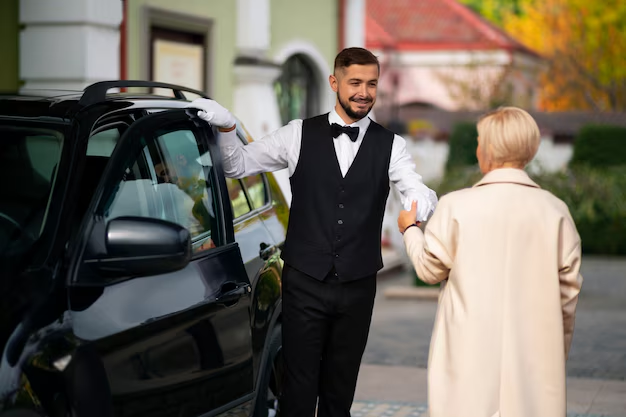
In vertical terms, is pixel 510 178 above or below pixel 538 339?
above

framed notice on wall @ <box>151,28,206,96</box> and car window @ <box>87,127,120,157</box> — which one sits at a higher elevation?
framed notice on wall @ <box>151,28,206,96</box>

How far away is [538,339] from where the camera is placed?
387cm

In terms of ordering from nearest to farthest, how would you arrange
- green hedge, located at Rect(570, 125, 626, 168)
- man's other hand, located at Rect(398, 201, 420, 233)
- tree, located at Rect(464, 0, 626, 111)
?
1. man's other hand, located at Rect(398, 201, 420, 233)
2. green hedge, located at Rect(570, 125, 626, 168)
3. tree, located at Rect(464, 0, 626, 111)

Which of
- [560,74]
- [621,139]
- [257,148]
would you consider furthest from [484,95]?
[257,148]

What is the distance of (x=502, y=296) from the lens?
3857mm

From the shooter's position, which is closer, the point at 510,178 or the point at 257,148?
the point at 510,178

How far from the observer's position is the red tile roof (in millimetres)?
42656

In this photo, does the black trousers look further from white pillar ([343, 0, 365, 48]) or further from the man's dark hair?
white pillar ([343, 0, 365, 48])

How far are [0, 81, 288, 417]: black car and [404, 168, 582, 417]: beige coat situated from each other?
83cm

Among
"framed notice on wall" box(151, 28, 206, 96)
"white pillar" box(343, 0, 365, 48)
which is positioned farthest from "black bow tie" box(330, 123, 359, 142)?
"white pillar" box(343, 0, 365, 48)

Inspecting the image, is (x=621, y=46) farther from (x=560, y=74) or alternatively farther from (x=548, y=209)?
(x=548, y=209)

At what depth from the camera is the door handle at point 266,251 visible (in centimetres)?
506

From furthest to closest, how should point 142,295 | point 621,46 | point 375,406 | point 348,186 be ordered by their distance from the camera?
point 621,46
point 375,406
point 348,186
point 142,295

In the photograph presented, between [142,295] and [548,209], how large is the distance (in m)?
1.40
